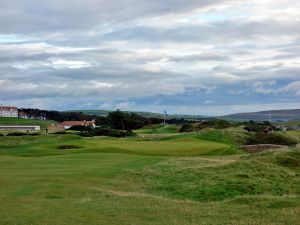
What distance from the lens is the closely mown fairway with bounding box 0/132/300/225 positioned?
656 inches

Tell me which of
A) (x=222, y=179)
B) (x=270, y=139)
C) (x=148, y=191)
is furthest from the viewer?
(x=270, y=139)

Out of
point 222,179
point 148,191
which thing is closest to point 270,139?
point 222,179

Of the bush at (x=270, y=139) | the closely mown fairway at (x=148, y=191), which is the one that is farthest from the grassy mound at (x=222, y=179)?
the bush at (x=270, y=139)

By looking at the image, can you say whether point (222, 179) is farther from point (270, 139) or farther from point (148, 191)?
point (270, 139)

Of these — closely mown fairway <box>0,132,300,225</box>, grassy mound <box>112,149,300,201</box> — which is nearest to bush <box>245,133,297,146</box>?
closely mown fairway <box>0,132,300,225</box>

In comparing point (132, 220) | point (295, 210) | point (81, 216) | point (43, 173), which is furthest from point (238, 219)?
point (43, 173)

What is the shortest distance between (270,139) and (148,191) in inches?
1983

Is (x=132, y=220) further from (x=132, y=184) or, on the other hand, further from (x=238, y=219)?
(x=132, y=184)

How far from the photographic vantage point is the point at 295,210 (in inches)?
650

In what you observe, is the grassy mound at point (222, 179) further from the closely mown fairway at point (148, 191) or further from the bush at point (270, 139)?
the bush at point (270, 139)

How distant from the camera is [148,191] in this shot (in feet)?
90.1

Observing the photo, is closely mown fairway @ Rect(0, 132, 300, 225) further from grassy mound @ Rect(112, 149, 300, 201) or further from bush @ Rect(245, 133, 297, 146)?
bush @ Rect(245, 133, 297, 146)

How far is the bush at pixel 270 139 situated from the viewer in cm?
7262

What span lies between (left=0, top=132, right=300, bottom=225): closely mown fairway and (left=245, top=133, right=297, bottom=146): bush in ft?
106
